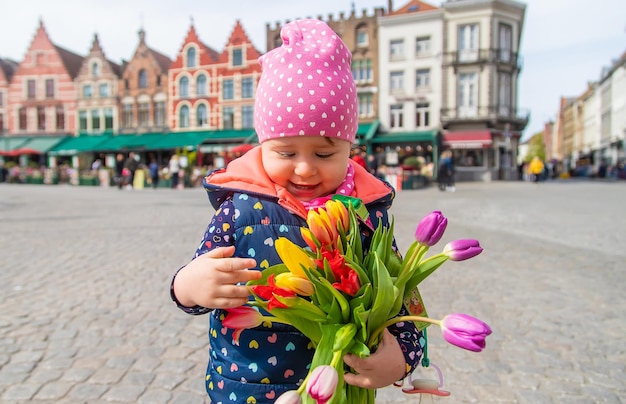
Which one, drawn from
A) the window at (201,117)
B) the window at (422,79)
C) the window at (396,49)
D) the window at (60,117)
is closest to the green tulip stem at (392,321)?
the window at (422,79)

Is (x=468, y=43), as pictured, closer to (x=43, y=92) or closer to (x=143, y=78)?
(x=143, y=78)

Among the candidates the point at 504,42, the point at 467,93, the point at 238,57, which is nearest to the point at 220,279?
the point at 467,93

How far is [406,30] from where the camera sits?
29.2 metres

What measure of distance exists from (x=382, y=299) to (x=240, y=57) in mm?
32425

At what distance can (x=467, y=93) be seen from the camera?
28.5 meters

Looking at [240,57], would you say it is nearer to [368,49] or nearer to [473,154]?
[368,49]

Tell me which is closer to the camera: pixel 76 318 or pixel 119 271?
pixel 76 318

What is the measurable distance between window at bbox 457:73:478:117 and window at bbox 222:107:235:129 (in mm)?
14289

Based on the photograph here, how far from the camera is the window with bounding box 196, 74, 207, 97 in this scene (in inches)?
1270

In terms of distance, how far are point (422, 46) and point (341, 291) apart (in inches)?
1206

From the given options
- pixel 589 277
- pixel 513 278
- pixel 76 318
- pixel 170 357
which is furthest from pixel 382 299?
pixel 589 277

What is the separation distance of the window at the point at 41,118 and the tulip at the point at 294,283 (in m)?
39.8

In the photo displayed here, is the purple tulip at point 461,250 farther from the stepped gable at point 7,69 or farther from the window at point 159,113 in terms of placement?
the stepped gable at point 7,69

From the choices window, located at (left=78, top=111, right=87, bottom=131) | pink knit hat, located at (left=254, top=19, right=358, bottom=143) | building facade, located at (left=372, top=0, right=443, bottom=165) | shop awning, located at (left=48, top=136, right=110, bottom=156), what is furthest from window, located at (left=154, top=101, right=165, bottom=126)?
pink knit hat, located at (left=254, top=19, right=358, bottom=143)
